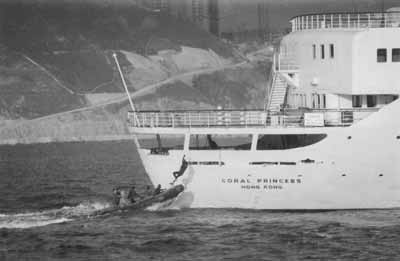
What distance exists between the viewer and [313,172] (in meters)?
50.6

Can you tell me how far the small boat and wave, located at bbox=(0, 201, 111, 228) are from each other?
1.95 ft

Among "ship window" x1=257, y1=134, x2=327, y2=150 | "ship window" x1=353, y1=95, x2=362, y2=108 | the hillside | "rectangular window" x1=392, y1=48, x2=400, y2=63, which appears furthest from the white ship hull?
the hillside

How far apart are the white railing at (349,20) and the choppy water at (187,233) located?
7160mm

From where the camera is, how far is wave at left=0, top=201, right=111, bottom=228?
50562 mm

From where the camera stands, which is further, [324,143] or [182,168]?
[182,168]

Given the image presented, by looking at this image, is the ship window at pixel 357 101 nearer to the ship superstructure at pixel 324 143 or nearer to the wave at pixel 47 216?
the ship superstructure at pixel 324 143

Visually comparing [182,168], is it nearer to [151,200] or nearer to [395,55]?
[151,200]

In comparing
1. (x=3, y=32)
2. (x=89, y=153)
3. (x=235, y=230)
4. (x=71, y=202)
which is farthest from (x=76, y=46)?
(x=235, y=230)

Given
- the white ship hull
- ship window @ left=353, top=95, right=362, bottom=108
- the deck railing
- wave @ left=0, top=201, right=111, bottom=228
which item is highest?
ship window @ left=353, top=95, right=362, bottom=108

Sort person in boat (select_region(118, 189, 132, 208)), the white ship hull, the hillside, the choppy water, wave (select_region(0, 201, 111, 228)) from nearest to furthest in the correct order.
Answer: the choppy water, the white ship hull, wave (select_region(0, 201, 111, 228)), person in boat (select_region(118, 189, 132, 208)), the hillside

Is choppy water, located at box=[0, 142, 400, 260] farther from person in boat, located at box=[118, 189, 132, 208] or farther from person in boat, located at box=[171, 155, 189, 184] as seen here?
person in boat, located at box=[171, 155, 189, 184]

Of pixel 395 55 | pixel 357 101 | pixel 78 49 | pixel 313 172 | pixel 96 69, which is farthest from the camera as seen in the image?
pixel 78 49

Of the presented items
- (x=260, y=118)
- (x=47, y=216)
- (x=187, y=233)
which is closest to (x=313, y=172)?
(x=260, y=118)

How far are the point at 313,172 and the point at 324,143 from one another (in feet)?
3.69
